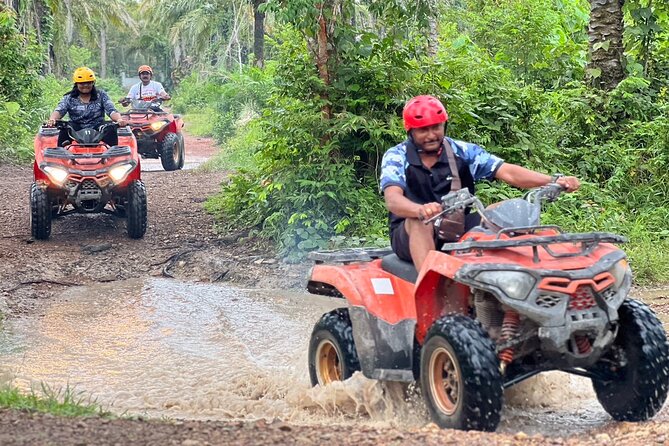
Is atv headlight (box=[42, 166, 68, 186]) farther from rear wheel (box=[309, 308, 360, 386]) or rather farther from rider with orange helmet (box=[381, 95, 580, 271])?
rider with orange helmet (box=[381, 95, 580, 271])

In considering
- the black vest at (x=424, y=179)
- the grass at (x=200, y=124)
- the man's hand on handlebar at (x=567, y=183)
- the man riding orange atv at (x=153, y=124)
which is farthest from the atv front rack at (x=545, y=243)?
the grass at (x=200, y=124)

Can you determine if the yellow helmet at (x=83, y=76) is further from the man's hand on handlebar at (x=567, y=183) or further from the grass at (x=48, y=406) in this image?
the man's hand on handlebar at (x=567, y=183)

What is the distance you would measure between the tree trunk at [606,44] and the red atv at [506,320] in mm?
7738

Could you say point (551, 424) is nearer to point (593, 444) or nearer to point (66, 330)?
point (593, 444)

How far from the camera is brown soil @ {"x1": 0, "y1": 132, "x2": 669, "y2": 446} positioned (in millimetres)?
4441

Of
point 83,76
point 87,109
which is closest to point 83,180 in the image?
point 87,109

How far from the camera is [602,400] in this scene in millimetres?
5199

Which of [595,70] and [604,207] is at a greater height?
[595,70]

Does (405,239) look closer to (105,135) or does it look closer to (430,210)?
(430,210)

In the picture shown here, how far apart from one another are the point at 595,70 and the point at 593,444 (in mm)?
8852

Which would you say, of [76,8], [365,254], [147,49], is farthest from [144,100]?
[147,49]

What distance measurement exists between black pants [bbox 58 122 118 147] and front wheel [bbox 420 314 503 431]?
783cm

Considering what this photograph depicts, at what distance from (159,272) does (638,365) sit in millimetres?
6683

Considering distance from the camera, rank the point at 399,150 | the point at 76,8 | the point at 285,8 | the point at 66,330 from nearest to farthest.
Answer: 1. the point at 399,150
2. the point at 66,330
3. the point at 285,8
4. the point at 76,8
